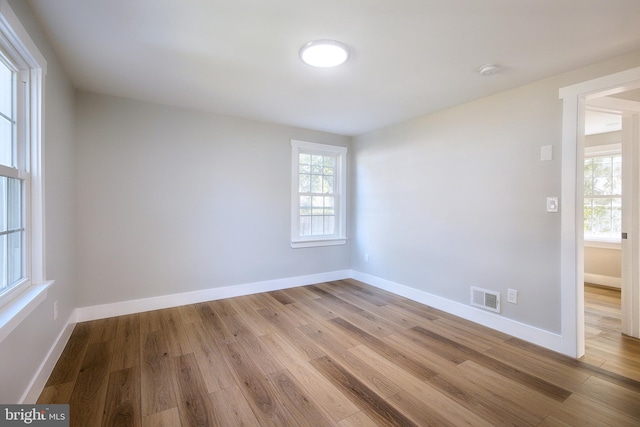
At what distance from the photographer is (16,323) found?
1.39m

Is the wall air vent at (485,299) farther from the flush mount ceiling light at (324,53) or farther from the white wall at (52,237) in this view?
the white wall at (52,237)

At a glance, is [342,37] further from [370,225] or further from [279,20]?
[370,225]

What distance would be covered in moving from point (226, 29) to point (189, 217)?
2265mm

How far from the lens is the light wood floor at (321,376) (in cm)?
165

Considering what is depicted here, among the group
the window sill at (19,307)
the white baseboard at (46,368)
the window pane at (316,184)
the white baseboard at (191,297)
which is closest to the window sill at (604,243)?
the white baseboard at (191,297)

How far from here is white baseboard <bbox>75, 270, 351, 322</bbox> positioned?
9.76 ft

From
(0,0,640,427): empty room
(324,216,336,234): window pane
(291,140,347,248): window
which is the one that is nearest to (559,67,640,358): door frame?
(0,0,640,427): empty room

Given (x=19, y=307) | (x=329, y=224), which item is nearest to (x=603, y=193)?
(x=329, y=224)

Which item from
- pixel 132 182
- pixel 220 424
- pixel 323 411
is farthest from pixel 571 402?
pixel 132 182

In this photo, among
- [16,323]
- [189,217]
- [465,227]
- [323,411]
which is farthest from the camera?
[189,217]

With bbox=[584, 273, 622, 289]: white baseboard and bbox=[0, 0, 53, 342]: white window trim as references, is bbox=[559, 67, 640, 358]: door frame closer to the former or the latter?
bbox=[584, 273, 622, 289]: white baseboard

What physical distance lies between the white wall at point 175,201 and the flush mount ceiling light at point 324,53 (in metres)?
1.88

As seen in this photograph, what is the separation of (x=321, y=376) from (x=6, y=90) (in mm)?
2652

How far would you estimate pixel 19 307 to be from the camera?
148 cm
